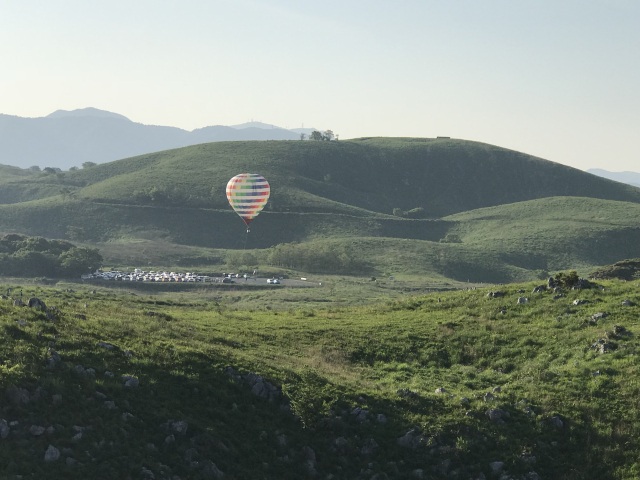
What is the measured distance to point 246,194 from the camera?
13088 centimetres

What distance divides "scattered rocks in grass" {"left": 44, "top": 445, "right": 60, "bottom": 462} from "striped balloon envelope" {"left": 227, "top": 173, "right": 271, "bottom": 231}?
4245 inches

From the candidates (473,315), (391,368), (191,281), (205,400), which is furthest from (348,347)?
(191,281)

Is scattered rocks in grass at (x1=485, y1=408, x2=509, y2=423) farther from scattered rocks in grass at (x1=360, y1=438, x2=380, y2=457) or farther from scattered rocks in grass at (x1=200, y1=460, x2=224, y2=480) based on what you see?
scattered rocks in grass at (x1=200, y1=460, x2=224, y2=480)

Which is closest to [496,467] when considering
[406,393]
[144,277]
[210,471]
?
[406,393]

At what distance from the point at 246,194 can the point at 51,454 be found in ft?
363

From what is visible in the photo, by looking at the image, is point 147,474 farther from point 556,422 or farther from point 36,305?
point 556,422

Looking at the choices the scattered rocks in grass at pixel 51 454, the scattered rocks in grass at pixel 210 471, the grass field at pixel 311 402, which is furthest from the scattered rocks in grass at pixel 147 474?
the scattered rocks in grass at pixel 51 454

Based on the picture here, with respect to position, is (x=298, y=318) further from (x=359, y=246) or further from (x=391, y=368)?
(x=359, y=246)

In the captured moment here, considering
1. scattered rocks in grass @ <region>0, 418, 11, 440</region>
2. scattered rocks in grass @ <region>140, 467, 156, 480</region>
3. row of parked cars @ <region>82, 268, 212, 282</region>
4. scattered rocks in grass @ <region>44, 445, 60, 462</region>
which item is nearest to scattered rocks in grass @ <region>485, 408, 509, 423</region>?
scattered rocks in grass @ <region>140, 467, 156, 480</region>

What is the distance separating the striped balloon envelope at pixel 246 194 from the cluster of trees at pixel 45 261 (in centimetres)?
2826

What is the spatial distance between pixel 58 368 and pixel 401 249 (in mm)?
162628

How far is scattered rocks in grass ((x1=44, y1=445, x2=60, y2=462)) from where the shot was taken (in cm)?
2092

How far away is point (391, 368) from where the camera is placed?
34812mm

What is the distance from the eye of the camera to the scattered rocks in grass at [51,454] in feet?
68.6
